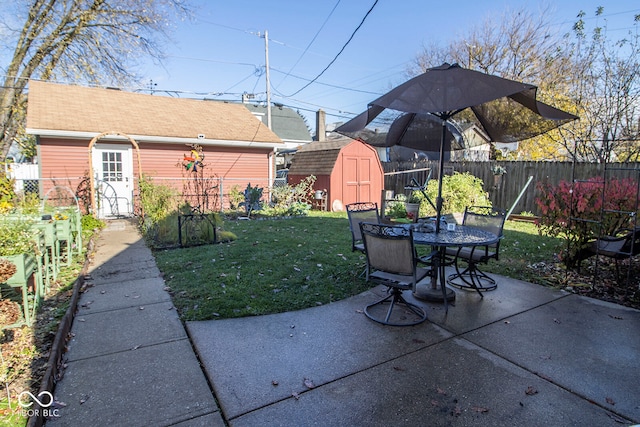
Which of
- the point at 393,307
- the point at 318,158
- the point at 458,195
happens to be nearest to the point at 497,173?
the point at 458,195

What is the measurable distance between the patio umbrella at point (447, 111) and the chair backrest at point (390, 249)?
0.87 meters

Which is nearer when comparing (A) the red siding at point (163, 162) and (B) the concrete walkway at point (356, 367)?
(B) the concrete walkway at point (356, 367)

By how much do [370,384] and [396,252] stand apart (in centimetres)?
125

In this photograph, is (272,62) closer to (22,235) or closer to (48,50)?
(48,50)

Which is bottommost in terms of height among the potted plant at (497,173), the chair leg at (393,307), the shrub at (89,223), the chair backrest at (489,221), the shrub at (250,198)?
the chair leg at (393,307)

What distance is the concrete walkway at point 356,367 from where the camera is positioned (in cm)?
219

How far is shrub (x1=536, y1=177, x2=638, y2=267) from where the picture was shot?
4.77 m

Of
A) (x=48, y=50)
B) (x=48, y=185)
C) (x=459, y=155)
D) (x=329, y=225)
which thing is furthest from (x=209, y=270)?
(x=459, y=155)

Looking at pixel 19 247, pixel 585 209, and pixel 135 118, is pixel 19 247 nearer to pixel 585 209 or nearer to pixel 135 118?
pixel 585 209

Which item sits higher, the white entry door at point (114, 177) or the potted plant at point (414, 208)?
the white entry door at point (114, 177)

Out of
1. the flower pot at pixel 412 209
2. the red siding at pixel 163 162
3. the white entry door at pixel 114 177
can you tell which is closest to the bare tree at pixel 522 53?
the flower pot at pixel 412 209

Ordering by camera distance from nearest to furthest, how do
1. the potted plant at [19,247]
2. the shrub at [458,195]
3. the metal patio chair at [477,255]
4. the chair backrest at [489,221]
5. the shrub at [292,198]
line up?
1. the potted plant at [19,247]
2. the metal patio chair at [477,255]
3. the chair backrest at [489,221]
4. the shrub at [458,195]
5. the shrub at [292,198]

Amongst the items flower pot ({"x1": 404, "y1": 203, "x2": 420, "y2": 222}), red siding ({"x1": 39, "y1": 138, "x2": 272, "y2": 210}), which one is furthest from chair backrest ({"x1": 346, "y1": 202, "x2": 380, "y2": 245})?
red siding ({"x1": 39, "y1": 138, "x2": 272, "y2": 210})

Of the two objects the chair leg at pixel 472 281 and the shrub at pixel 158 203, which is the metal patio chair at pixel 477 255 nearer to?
the chair leg at pixel 472 281
